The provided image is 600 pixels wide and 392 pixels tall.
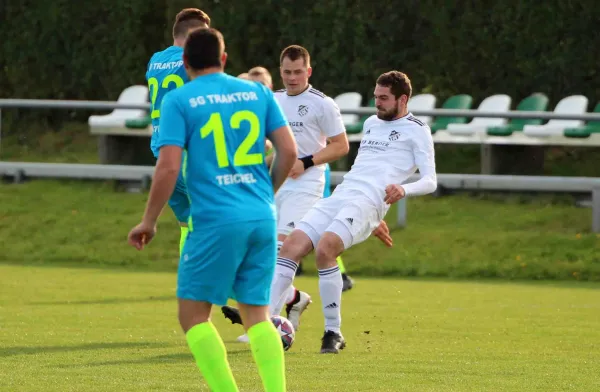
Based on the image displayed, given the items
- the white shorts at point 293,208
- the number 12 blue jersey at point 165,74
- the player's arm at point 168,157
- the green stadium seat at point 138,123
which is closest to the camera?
the player's arm at point 168,157

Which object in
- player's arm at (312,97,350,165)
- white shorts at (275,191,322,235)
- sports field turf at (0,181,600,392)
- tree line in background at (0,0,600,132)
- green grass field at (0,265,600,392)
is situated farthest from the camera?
tree line in background at (0,0,600,132)

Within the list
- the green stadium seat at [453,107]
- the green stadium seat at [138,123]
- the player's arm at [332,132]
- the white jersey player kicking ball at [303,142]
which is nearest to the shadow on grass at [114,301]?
the white jersey player kicking ball at [303,142]

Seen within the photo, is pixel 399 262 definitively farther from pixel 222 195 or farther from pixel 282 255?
pixel 222 195

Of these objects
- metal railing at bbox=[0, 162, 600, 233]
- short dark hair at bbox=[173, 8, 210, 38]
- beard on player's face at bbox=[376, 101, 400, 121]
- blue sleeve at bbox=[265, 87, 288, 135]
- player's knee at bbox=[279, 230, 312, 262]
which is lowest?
metal railing at bbox=[0, 162, 600, 233]

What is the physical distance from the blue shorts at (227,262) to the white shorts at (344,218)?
9.73 ft

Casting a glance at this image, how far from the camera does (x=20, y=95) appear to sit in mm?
24062

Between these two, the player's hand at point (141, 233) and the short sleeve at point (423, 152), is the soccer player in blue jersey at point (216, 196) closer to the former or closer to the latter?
the player's hand at point (141, 233)

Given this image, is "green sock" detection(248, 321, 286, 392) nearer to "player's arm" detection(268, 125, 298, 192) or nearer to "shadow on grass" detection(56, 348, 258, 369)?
"player's arm" detection(268, 125, 298, 192)

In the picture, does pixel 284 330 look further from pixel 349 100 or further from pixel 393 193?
pixel 349 100

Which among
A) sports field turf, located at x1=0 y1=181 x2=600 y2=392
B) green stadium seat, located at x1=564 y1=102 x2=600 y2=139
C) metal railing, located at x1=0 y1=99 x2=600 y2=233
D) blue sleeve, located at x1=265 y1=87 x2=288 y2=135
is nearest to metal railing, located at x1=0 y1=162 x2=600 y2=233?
metal railing, located at x1=0 y1=99 x2=600 y2=233

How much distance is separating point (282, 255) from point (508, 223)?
7607 millimetres

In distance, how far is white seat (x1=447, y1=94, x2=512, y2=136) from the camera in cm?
1855

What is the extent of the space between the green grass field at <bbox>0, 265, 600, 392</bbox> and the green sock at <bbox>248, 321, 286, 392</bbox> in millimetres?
1068

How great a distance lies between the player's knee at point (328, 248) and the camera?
9258mm
